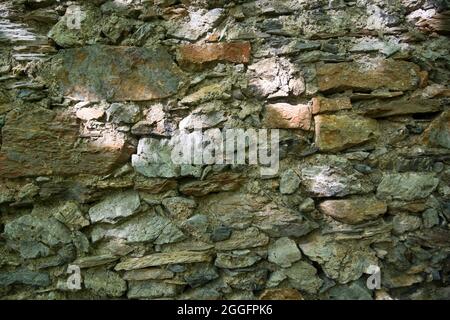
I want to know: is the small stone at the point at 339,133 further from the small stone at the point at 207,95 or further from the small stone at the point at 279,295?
the small stone at the point at 279,295

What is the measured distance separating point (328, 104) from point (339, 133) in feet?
0.45

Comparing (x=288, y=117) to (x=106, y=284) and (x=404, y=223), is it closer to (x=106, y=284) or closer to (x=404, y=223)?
(x=404, y=223)

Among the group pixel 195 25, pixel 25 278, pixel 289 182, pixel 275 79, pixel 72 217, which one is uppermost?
pixel 195 25

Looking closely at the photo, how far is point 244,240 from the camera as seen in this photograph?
1550 millimetres

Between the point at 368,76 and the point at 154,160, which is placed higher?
the point at 368,76

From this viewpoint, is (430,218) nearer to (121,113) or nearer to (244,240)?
(244,240)

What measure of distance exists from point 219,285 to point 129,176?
61cm

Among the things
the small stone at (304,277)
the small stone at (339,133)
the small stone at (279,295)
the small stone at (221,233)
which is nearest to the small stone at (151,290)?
the small stone at (221,233)

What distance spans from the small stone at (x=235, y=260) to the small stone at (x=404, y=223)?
2.04ft

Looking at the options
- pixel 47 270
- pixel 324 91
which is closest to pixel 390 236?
pixel 324 91

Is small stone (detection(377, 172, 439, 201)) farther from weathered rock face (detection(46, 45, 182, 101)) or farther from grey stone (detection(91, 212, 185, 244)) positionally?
weathered rock face (detection(46, 45, 182, 101))

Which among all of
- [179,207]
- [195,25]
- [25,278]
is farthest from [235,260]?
[195,25]

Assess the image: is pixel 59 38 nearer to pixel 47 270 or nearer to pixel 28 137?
pixel 28 137

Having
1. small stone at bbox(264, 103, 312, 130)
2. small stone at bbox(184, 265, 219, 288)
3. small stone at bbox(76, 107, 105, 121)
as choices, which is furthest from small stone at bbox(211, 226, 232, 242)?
small stone at bbox(76, 107, 105, 121)
